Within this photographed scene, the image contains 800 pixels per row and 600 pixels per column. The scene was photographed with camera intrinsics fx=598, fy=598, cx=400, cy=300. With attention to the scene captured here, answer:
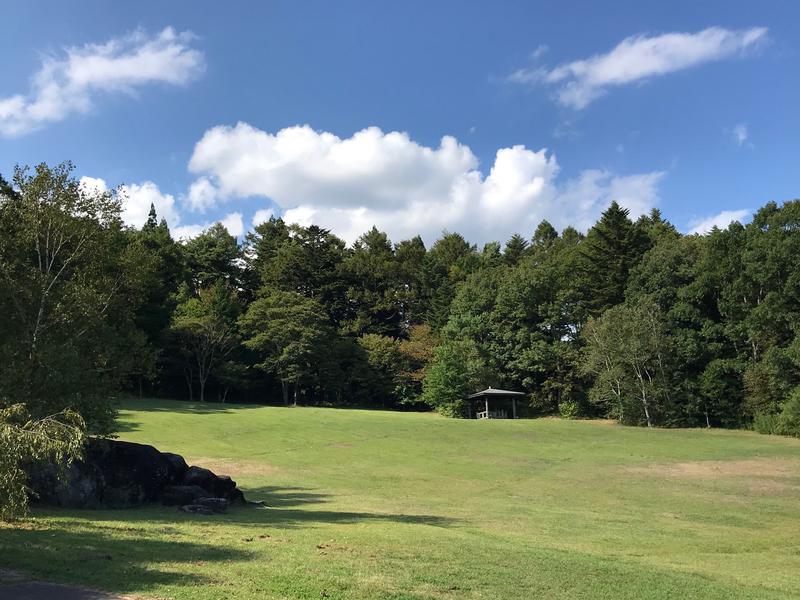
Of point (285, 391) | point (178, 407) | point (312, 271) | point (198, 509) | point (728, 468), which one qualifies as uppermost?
point (312, 271)

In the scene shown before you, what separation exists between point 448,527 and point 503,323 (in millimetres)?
63545

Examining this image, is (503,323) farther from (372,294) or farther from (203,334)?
(203,334)

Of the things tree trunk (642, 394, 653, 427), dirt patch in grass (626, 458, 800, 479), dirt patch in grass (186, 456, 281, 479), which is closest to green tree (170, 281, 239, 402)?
dirt patch in grass (186, 456, 281, 479)

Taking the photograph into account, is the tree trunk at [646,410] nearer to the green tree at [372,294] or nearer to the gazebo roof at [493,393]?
the gazebo roof at [493,393]

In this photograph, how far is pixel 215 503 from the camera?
60.5ft

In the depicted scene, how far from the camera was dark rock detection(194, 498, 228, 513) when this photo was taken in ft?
60.0

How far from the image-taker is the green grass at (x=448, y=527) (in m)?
9.48

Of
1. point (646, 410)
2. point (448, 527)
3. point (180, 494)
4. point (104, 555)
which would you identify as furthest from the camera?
point (646, 410)

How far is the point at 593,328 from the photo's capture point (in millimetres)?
65250

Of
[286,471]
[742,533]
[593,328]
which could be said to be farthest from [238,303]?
[742,533]

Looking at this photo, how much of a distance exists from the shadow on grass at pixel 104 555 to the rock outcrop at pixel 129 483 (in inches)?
159

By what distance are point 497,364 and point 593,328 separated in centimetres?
1607

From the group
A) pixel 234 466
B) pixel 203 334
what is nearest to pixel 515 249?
pixel 203 334

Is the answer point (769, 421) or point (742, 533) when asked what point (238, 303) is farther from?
point (742, 533)
